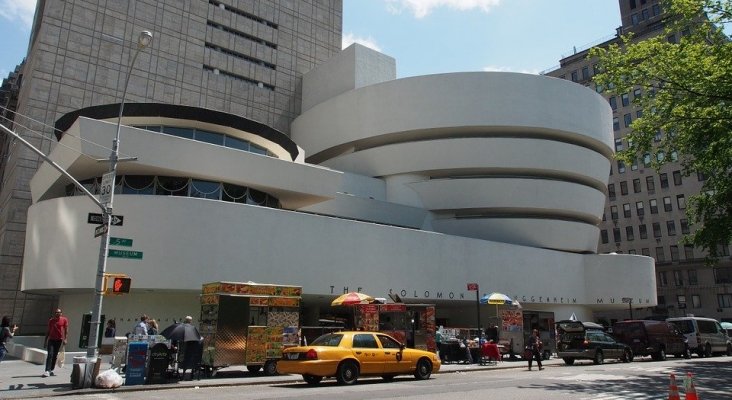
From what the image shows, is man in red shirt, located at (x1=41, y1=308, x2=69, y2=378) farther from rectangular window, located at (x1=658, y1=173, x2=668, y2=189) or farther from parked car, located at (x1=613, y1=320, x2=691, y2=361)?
rectangular window, located at (x1=658, y1=173, x2=668, y2=189)

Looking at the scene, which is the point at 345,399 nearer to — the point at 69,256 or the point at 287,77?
the point at 69,256

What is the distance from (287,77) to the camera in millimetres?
55812

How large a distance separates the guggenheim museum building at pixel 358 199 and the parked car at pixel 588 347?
1137 cm

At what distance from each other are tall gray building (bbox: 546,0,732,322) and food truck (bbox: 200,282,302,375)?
178 ft

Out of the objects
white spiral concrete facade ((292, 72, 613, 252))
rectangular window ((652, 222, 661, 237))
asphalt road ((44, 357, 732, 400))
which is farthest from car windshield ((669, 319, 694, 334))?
rectangular window ((652, 222, 661, 237))

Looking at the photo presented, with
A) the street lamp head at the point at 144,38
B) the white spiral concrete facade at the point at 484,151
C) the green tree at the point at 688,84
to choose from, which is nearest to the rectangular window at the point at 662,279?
the white spiral concrete facade at the point at 484,151

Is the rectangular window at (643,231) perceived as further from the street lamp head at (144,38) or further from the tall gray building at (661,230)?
the street lamp head at (144,38)

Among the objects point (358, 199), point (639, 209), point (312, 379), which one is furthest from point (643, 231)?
point (312, 379)

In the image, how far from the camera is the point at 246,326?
17.9 m

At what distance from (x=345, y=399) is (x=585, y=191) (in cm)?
3992

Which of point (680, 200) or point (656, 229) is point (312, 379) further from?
point (680, 200)

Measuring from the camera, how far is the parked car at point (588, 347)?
948 inches

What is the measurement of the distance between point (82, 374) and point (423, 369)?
997 cm

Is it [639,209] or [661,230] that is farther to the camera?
[639,209]
